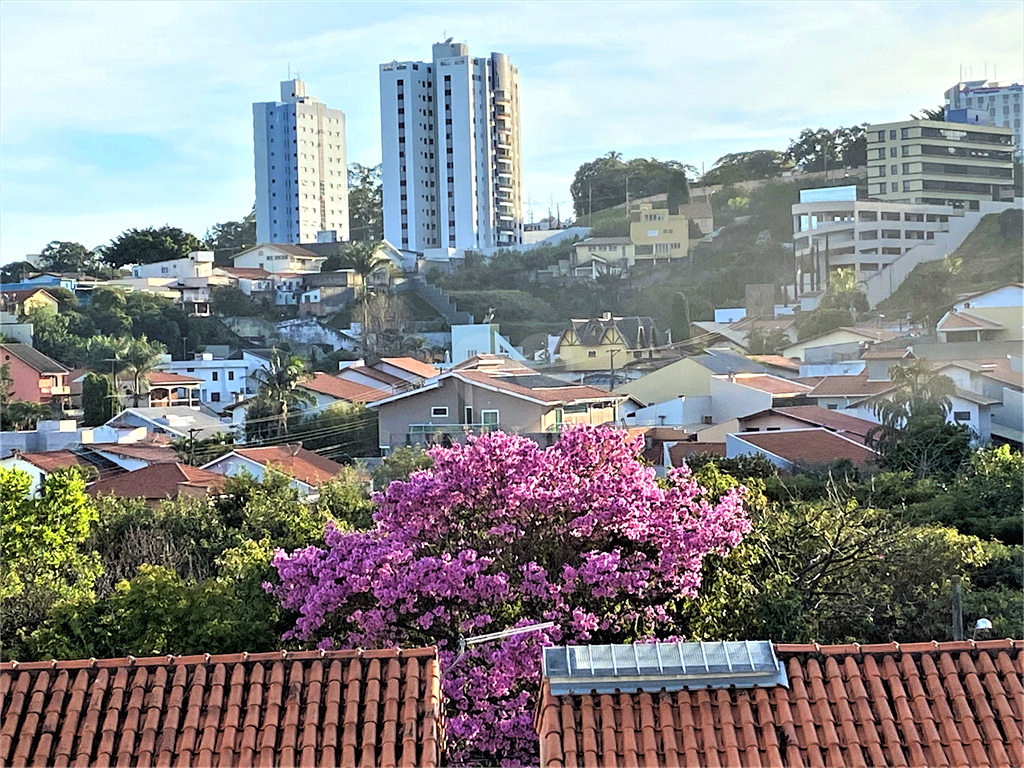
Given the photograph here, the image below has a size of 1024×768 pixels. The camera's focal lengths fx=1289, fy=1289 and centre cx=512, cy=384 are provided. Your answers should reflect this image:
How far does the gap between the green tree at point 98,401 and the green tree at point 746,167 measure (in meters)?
22.8

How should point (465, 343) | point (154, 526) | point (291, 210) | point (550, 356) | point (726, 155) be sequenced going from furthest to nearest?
point (291, 210) < point (726, 155) < point (465, 343) < point (550, 356) < point (154, 526)

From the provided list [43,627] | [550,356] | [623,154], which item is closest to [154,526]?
[43,627]

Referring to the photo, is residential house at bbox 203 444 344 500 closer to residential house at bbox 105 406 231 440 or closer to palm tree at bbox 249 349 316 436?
residential house at bbox 105 406 231 440

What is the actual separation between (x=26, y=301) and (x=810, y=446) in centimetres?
2394

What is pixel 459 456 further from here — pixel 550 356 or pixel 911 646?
pixel 550 356

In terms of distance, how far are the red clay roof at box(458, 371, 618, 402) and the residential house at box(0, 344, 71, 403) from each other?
33.5 ft

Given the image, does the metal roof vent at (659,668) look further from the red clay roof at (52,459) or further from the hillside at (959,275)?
the hillside at (959,275)

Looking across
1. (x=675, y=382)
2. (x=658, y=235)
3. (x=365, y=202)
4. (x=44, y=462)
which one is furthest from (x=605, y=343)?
(x=365, y=202)

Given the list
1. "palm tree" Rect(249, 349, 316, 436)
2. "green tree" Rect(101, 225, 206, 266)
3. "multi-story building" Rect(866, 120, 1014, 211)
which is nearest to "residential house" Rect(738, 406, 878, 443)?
"palm tree" Rect(249, 349, 316, 436)

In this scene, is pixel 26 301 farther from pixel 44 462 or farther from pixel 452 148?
pixel 452 148

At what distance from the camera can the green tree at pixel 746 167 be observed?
137 feet

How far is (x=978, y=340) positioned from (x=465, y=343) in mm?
13423

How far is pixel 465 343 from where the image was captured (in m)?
33.9

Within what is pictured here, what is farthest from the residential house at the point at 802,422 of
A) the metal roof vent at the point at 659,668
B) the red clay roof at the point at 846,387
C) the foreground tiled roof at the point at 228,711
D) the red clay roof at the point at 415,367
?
the foreground tiled roof at the point at 228,711
